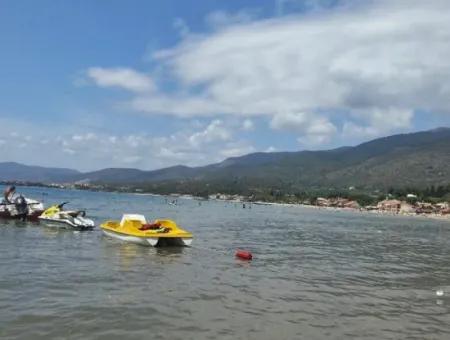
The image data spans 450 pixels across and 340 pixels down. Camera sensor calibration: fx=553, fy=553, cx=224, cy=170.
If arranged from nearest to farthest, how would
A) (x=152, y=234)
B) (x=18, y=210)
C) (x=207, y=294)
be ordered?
(x=207, y=294) → (x=152, y=234) → (x=18, y=210)

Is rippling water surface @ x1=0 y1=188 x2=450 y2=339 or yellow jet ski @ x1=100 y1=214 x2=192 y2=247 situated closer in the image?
rippling water surface @ x1=0 y1=188 x2=450 y2=339

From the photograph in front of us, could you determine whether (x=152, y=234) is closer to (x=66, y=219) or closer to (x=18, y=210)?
(x=66, y=219)

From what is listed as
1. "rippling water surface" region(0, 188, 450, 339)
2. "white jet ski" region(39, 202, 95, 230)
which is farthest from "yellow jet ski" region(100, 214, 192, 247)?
"white jet ski" region(39, 202, 95, 230)

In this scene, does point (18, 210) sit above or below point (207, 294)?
above

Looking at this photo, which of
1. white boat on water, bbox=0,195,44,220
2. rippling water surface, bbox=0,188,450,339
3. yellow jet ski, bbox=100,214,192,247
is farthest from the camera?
white boat on water, bbox=0,195,44,220

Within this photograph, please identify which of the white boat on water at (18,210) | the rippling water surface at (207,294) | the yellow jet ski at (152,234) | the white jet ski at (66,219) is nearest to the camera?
the rippling water surface at (207,294)

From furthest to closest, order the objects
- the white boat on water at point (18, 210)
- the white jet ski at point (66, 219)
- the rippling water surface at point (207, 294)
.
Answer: the white boat on water at point (18, 210) < the white jet ski at point (66, 219) < the rippling water surface at point (207, 294)

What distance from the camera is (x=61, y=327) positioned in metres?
15.5

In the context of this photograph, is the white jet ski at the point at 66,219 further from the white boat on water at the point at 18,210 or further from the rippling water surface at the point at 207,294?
the rippling water surface at the point at 207,294

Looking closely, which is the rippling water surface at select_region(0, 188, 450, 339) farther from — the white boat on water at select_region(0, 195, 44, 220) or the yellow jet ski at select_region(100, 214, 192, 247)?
the white boat on water at select_region(0, 195, 44, 220)

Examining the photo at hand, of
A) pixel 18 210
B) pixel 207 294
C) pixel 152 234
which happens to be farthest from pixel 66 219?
pixel 207 294

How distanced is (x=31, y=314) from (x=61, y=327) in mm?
1598

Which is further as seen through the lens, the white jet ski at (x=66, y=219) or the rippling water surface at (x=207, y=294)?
the white jet ski at (x=66, y=219)

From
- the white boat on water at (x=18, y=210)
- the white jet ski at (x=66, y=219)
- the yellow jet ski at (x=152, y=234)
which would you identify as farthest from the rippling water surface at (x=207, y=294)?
the white boat on water at (x=18, y=210)
